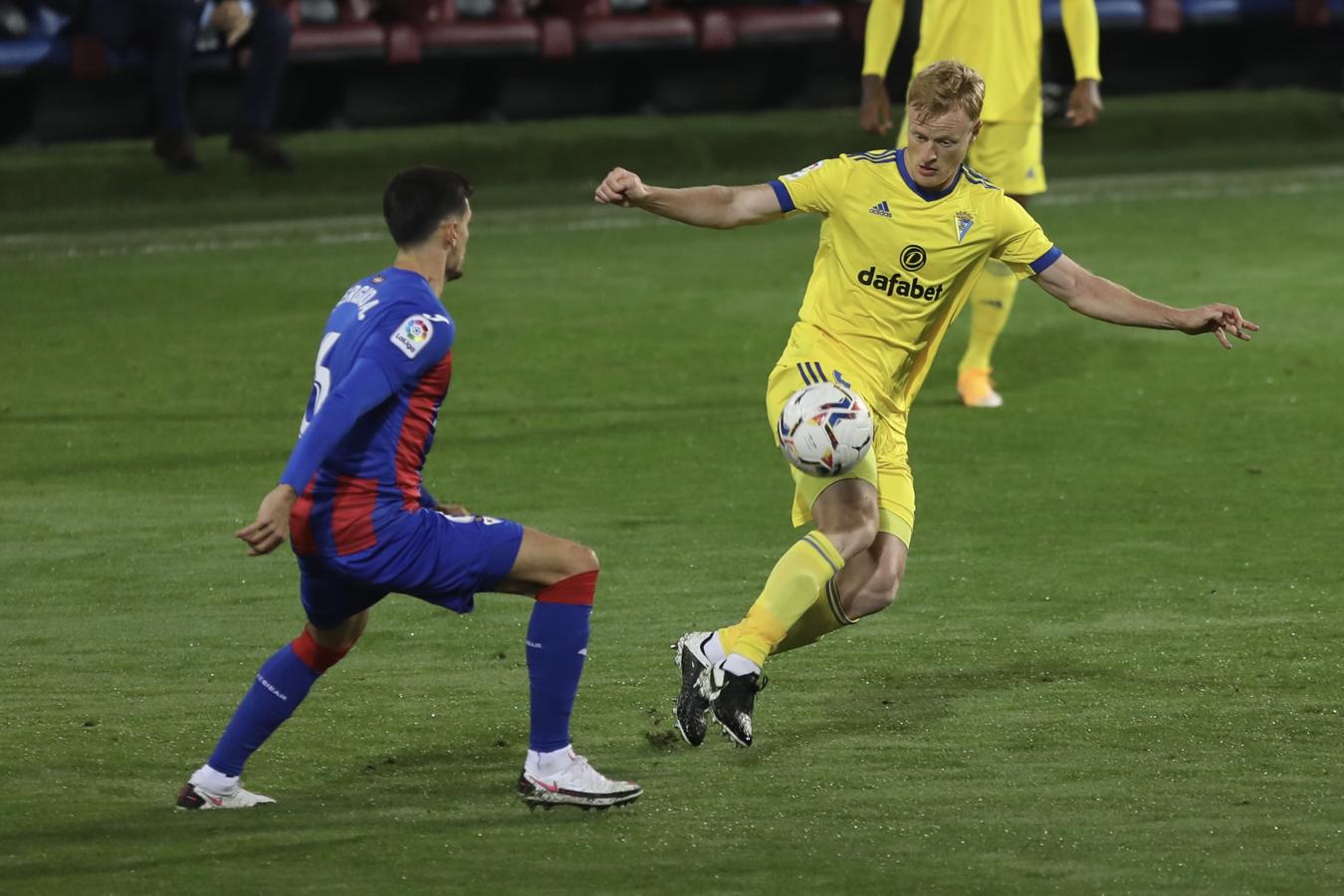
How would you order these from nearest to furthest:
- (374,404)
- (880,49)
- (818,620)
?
(374,404) < (818,620) < (880,49)

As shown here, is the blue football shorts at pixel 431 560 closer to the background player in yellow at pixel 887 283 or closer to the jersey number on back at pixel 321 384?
the jersey number on back at pixel 321 384

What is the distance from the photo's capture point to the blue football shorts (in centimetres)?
413

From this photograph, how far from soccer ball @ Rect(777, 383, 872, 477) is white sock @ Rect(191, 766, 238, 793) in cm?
141

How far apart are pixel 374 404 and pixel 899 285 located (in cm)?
164

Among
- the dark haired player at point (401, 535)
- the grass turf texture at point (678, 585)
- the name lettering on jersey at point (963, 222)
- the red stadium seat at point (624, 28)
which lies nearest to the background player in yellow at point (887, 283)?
the name lettering on jersey at point (963, 222)

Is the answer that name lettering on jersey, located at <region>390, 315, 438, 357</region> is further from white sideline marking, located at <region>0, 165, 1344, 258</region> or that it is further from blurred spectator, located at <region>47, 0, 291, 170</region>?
blurred spectator, located at <region>47, 0, 291, 170</region>

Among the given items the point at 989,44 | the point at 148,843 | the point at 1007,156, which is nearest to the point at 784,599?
the point at 148,843

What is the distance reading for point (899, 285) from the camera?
5.19 m

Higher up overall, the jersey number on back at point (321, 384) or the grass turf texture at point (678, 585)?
the jersey number on back at point (321, 384)

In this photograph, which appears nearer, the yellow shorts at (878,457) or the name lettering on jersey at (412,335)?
the name lettering on jersey at (412,335)

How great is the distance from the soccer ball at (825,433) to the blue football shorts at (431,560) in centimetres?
84

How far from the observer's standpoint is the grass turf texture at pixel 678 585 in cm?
415

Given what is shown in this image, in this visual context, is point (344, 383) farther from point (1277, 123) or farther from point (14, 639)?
point (1277, 123)

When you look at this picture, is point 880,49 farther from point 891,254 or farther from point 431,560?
point 431,560
